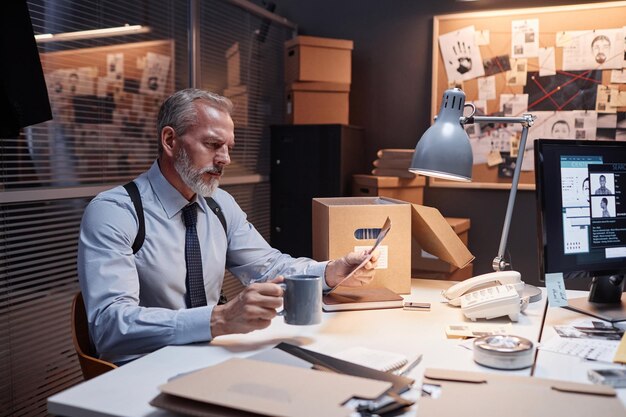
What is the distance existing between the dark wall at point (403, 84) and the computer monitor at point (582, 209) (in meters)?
1.93

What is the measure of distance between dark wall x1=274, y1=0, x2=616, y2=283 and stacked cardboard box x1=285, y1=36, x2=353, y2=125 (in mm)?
235

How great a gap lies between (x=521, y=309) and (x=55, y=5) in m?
2.13

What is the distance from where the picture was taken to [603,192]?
1.64 m

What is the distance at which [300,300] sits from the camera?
1.38 meters

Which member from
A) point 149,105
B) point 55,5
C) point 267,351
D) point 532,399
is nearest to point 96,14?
point 55,5

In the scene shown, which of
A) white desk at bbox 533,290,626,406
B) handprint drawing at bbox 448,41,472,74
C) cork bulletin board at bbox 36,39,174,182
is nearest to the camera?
white desk at bbox 533,290,626,406

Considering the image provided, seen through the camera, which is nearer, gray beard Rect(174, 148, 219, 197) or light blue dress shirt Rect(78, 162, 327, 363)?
light blue dress shirt Rect(78, 162, 327, 363)

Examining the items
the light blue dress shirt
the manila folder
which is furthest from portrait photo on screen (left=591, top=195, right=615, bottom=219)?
the manila folder

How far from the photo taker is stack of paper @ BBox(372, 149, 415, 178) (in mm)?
3430

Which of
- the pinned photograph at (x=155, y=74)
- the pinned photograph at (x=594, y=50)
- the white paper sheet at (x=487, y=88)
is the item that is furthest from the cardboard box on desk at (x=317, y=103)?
the pinned photograph at (x=594, y=50)

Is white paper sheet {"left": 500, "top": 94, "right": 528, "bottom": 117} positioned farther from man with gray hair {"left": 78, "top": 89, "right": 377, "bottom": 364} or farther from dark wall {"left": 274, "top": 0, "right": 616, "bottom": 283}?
man with gray hair {"left": 78, "top": 89, "right": 377, "bottom": 364}

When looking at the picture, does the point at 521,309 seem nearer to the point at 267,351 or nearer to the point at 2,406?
the point at 267,351

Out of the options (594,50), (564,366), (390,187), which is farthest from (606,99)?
(564,366)

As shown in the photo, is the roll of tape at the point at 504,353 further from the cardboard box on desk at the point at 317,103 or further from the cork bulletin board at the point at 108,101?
the cardboard box on desk at the point at 317,103
